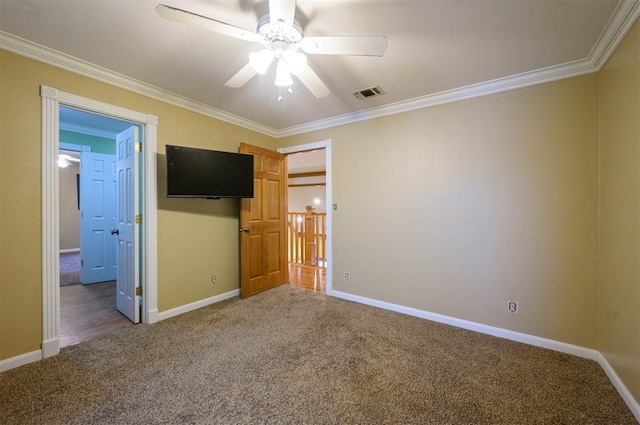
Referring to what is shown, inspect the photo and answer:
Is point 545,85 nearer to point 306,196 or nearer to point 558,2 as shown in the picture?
point 558,2

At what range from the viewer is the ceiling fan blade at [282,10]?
133cm

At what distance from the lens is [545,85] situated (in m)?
2.32

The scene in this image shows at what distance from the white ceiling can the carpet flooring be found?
3748 mm

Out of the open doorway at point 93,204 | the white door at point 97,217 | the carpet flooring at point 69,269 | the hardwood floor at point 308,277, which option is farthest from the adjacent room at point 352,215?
the carpet flooring at point 69,269

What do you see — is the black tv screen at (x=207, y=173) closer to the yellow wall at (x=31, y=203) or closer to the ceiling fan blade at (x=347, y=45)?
the yellow wall at (x=31, y=203)

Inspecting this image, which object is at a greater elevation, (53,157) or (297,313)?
(53,157)

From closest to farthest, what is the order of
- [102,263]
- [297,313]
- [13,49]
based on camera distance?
[13,49] → [297,313] → [102,263]

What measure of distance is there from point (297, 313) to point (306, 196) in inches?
280

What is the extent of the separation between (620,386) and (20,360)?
14.1 feet

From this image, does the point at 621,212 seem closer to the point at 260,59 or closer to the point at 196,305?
the point at 260,59

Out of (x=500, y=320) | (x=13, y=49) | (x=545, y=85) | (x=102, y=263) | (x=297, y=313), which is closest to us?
(x=13, y=49)

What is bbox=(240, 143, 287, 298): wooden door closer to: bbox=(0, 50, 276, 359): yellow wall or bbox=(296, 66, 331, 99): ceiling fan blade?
bbox=(0, 50, 276, 359): yellow wall

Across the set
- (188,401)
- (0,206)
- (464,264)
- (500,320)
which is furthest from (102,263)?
(500,320)

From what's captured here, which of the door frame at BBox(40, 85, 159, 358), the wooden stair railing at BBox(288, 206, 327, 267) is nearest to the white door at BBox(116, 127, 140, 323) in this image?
the door frame at BBox(40, 85, 159, 358)
